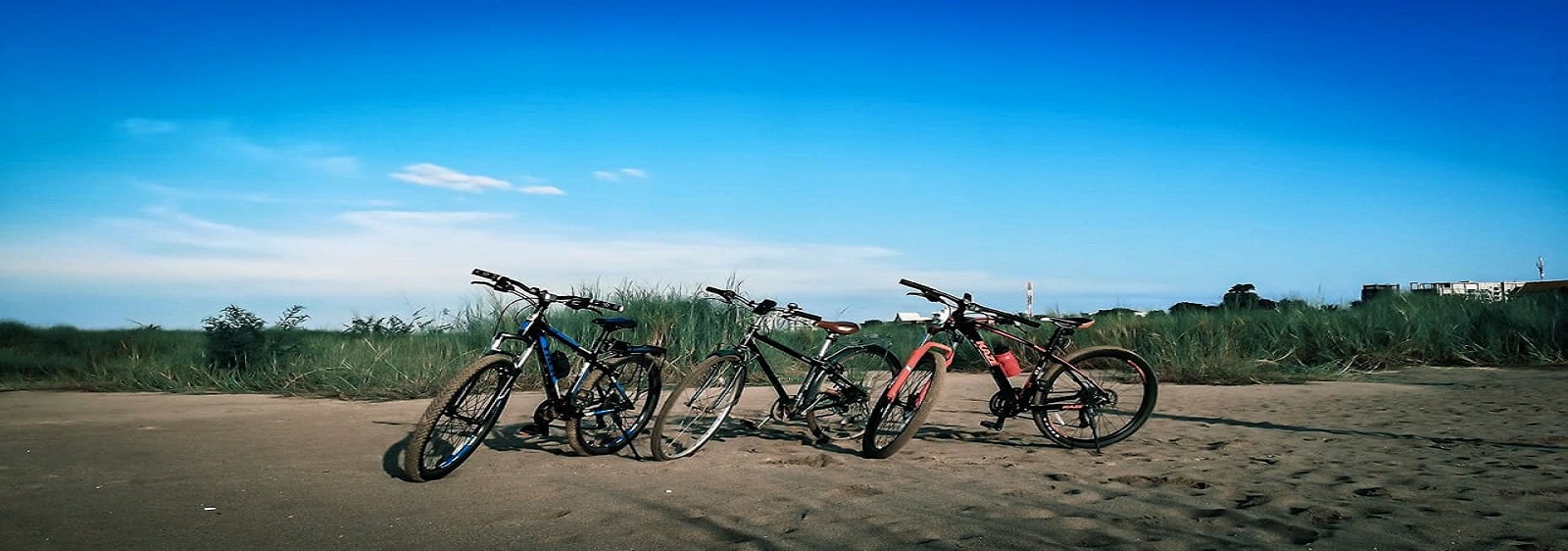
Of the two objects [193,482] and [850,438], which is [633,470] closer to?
[850,438]

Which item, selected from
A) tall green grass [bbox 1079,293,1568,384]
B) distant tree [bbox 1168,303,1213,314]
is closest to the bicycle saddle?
tall green grass [bbox 1079,293,1568,384]

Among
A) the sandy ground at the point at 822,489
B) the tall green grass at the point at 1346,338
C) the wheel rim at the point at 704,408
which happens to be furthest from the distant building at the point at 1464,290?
the wheel rim at the point at 704,408

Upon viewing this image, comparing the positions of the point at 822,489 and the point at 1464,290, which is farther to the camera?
the point at 1464,290

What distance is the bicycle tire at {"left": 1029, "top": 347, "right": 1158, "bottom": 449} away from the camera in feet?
23.8

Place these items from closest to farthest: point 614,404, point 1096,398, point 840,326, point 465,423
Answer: point 465,423 → point 614,404 → point 840,326 → point 1096,398

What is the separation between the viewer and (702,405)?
705 cm

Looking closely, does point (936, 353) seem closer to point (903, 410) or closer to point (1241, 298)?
point (903, 410)

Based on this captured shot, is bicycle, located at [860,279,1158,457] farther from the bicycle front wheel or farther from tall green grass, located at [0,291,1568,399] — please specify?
tall green grass, located at [0,291,1568,399]

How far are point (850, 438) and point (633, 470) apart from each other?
1.85 m

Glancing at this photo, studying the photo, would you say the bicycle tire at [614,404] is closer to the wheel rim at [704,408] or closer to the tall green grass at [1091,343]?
the wheel rim at [704,408]

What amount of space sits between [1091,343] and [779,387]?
1196cm

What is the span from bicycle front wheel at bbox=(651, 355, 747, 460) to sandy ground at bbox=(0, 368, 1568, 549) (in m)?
0.19

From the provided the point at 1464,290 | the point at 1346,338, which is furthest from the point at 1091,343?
the point at 1464,290

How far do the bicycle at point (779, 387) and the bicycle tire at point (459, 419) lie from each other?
1118 millimetres
